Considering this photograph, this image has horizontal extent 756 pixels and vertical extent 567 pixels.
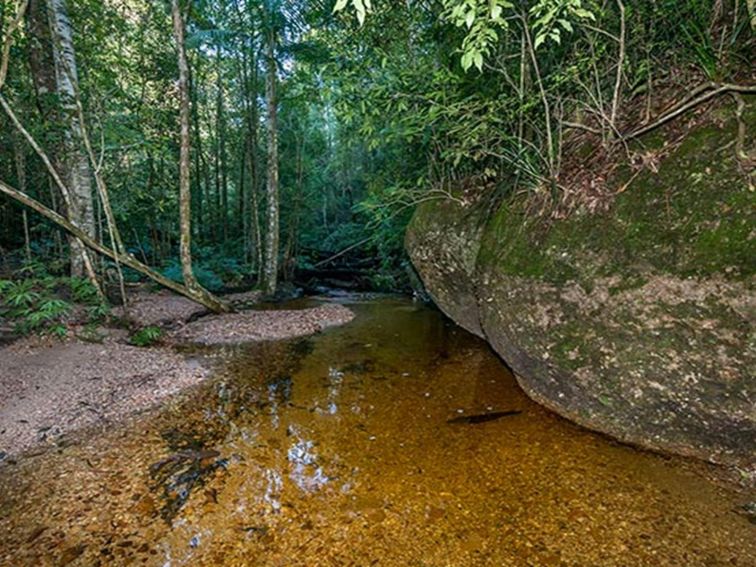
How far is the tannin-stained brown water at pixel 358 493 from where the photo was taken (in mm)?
2711

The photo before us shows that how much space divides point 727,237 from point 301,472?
14.2 feet

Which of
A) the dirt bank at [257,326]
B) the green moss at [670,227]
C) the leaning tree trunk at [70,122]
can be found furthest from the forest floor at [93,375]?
the green moss at [670,227]

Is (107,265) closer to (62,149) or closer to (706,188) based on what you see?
(62,149)

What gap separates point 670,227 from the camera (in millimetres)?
3631

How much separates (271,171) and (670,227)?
10263 millimetres

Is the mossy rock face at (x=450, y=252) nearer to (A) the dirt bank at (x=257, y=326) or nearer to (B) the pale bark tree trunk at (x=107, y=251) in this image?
(A) the dirt bank at (x=257, y=326)

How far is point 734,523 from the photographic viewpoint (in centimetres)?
288

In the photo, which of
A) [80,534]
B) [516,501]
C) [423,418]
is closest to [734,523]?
[516,501]

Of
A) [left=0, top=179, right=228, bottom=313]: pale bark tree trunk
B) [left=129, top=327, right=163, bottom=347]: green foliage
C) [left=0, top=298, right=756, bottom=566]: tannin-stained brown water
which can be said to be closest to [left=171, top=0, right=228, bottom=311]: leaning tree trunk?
[left=0, top=179, right=228, bottom=313]: pale bark tree trunk

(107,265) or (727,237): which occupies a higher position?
(727,237)

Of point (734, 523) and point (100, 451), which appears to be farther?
point (100, 451)

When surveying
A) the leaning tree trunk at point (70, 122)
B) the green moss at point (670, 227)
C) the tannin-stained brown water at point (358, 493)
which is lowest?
the tannin-stained brown water at point (358, 493)

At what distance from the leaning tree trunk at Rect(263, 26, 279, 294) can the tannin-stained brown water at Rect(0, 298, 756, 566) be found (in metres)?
7.51

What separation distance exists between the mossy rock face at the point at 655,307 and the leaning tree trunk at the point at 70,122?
832 centimetres
